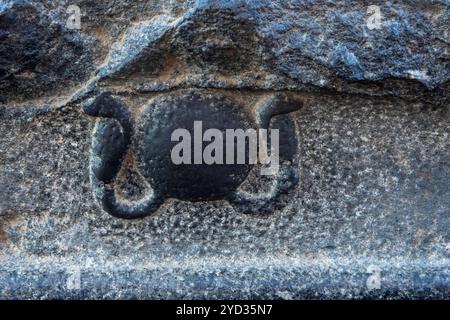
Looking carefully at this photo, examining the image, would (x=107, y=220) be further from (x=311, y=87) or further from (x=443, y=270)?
(x=443, y=270)

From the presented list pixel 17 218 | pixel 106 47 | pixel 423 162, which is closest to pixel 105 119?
pixel 106 47

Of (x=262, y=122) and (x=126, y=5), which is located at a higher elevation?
(x=126, y=5)

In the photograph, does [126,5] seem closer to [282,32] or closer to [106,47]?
[106,47]

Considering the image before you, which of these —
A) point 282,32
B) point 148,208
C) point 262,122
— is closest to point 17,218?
point 148,208

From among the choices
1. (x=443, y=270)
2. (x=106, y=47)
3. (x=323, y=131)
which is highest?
(x=106, y=47)

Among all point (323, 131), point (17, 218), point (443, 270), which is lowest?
point (443, 270)

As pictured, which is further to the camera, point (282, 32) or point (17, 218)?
point (17, 218)
